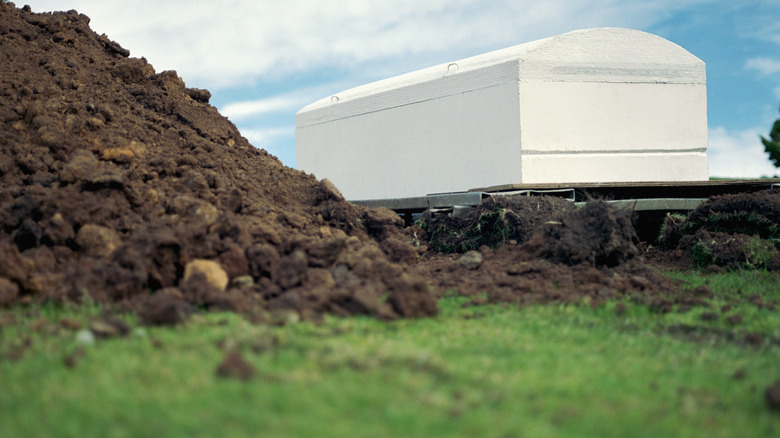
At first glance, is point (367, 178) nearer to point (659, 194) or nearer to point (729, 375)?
point (659, 194)

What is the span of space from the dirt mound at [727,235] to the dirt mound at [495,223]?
1.58 metres

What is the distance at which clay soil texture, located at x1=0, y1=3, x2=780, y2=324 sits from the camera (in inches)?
193

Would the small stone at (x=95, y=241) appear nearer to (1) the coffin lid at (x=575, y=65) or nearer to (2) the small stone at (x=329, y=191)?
(2) the small stone at (x=329, y=191)

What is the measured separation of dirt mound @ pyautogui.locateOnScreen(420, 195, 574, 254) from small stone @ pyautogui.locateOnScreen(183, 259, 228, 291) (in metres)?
4.18

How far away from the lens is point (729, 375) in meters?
3.71

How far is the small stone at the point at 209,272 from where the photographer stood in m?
4.93

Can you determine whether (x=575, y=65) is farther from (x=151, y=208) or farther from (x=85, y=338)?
(x=85, y=338)

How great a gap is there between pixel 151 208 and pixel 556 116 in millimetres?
8110

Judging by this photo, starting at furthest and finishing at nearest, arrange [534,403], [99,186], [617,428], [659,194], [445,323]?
[659,194] → [99,186] → [445,323] → [534,403] → [617,428]

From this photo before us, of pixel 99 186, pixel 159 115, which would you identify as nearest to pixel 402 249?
pixel 99 186

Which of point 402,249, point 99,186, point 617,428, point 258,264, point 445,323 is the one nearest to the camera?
point 617,428

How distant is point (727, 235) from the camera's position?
8594 mm

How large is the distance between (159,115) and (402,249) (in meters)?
4.07

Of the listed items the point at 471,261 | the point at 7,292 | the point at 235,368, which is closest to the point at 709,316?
the point at 471,261
